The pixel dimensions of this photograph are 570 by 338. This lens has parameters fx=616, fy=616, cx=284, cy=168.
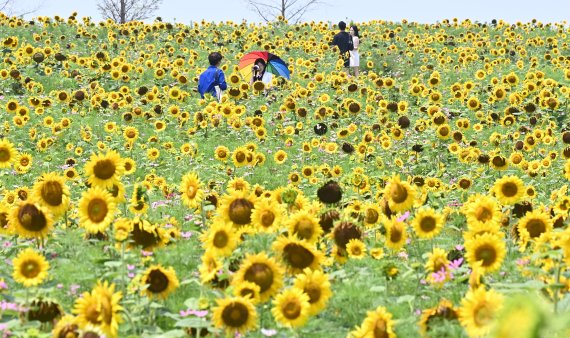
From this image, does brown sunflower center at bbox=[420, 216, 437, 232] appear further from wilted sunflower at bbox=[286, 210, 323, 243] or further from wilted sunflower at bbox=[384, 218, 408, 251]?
wilted sunflower at bbox=[286, 210, 323, 243]

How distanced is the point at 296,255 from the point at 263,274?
0.40 meters

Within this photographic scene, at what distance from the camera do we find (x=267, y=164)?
13789 mm

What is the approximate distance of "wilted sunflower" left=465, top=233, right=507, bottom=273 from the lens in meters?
4.07

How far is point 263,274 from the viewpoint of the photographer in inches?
144

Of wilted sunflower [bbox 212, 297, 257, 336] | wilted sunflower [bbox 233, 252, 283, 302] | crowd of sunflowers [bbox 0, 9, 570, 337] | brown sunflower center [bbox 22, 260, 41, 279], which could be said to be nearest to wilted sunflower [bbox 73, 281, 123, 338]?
crowd of sunflowers [bbox 0, 9, 570, 337]

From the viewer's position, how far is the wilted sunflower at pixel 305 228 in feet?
14.6

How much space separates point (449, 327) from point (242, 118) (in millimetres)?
14094

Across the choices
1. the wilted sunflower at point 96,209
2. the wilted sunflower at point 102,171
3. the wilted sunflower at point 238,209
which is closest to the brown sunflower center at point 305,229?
the wilted sunflower at point 238,209

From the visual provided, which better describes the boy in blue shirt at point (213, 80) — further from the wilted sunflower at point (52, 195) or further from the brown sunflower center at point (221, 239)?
the brown sunflower center at point (221, 239)

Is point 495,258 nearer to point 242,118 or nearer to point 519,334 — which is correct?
point 519,334

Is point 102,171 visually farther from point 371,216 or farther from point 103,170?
point 371,216

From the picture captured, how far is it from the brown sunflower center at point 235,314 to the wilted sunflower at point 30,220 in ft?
6.81

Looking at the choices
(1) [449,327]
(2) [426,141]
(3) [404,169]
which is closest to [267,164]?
(3) [404,169]

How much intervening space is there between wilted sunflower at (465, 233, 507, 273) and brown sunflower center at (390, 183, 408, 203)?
1251mm
